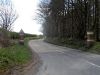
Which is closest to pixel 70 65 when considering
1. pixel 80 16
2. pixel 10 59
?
pixel 10 59

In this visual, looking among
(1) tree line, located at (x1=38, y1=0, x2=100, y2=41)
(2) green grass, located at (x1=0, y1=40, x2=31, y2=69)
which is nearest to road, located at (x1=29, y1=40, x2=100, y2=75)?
(2) green grass, located at (x1=0, y1=40, x2=31, y2=69)

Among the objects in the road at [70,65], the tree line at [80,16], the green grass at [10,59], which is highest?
the tree line at [80,16]

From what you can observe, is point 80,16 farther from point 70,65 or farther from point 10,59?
point 10,59

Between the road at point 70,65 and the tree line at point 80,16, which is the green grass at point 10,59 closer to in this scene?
the road at point 70,65

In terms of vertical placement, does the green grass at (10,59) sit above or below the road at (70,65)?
above

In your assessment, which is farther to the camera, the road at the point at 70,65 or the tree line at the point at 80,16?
the tree line at the point at 80,16

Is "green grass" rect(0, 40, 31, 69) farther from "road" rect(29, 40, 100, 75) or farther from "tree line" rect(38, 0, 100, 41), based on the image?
"tree line" rect(38, 0, 100, 41)

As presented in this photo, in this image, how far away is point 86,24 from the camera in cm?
5394

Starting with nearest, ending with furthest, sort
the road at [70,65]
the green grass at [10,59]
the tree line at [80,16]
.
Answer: the green grass at [10,59]
the road at [70,65]
the tree line at [80,16]

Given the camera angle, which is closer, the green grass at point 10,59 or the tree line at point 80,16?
the green grass at point 10,59

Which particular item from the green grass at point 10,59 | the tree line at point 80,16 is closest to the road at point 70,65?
the green grass at point 10,59

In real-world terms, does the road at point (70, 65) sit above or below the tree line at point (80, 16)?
below

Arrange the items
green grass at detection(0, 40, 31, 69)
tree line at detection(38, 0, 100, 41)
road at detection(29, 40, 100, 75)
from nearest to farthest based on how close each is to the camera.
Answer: green grass at detection(0, 40, 31, 69)
road at detection(29, 40, 100, 75)
tree line at detection(38, 0, 100, 41)

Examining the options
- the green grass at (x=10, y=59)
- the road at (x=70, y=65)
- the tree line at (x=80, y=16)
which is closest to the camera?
the green grass at (x=10, y=59)
